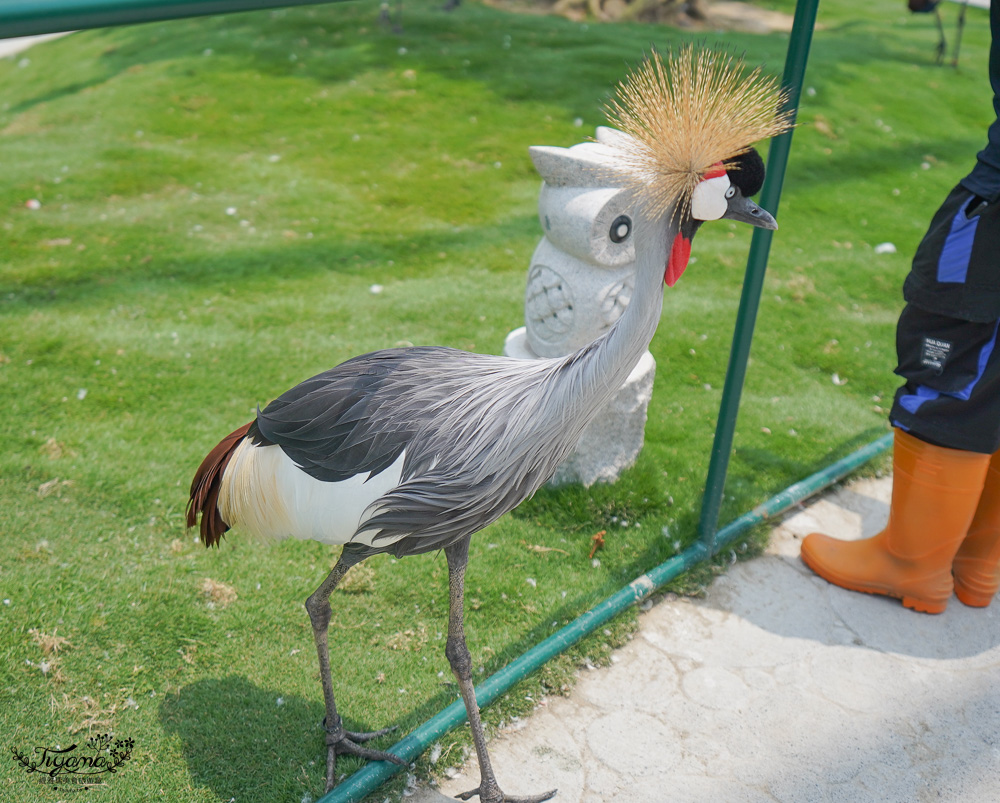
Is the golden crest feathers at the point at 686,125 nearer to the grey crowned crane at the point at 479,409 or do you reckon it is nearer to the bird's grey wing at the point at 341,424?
the grey crowned crane at the point at 479,409

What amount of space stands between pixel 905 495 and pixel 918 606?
1.50ft

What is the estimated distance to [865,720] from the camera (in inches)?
104

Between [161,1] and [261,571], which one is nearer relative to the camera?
[161,1]

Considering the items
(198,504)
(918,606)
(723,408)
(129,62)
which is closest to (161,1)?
(198,504)

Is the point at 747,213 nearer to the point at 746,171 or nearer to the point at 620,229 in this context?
the point at 746,171

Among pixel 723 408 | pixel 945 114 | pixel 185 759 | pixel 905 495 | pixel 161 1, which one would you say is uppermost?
pixel 161 1

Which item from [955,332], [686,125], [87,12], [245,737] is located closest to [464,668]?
[245,737]

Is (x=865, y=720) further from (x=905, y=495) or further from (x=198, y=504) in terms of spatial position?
(x=198, y=504)

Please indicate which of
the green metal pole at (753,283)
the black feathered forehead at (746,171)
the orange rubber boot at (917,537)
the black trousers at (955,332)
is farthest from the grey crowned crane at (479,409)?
the orange rubber boot at (917,537)

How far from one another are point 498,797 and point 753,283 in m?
1.87

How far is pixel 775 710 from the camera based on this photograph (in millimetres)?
2664

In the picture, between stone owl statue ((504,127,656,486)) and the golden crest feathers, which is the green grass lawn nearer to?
stone owl statue ((504,127,656,486))

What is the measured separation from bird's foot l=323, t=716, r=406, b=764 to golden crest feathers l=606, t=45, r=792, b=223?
1.66 m

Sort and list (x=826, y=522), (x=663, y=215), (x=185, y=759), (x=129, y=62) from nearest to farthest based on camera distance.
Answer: (x=663, y=215) → (x=185, y=759) → (x=826, y=522) → (x=129, y=62)
